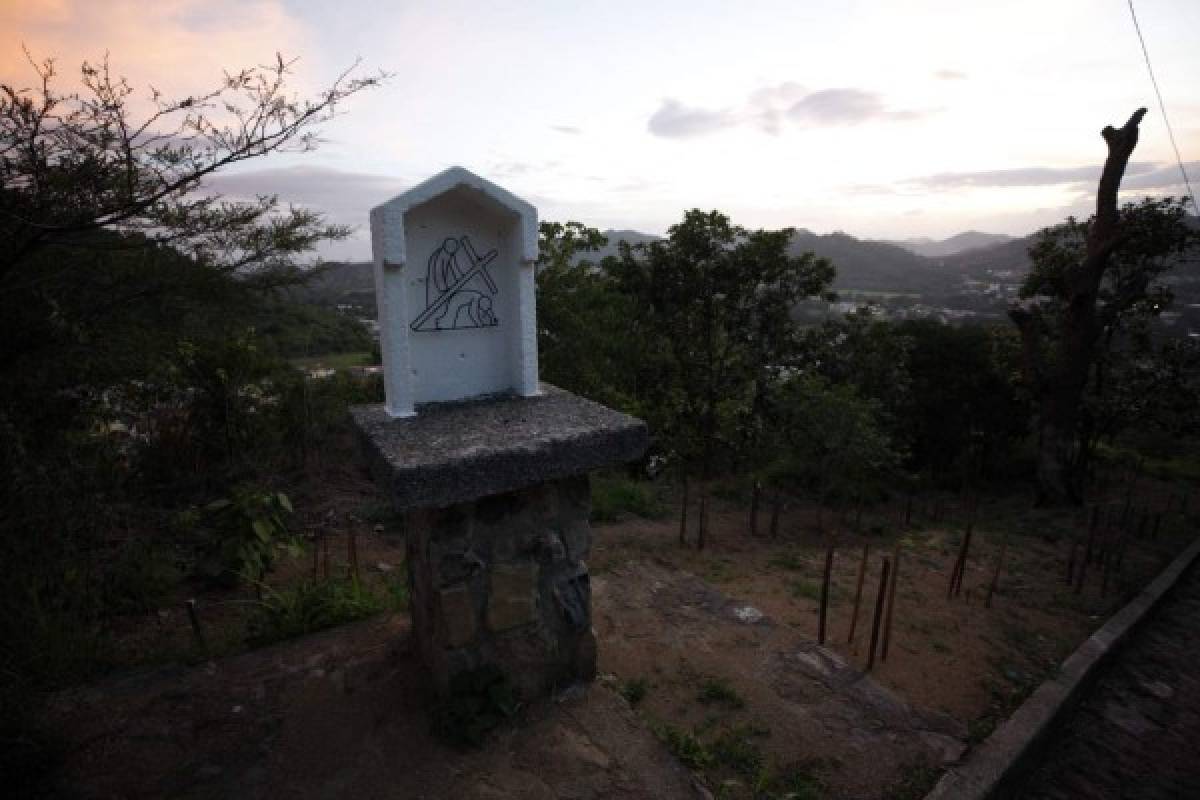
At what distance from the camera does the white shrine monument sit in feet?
9.43

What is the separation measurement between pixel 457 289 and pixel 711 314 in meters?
8.12

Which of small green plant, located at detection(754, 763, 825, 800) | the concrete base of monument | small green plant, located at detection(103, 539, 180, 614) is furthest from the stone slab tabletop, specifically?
small green plant, located at detection(103, 539, 180, 614)

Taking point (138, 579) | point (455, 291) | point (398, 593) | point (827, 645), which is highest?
point (455, 291)

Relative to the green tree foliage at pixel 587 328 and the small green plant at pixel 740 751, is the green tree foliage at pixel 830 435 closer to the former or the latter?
the green tree foliage at pixel 587 328

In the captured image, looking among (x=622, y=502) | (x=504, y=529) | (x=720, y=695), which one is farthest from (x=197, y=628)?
(x=622, y=502)

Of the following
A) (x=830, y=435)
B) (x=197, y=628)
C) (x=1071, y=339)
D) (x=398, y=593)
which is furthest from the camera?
(x=1071, y=339)

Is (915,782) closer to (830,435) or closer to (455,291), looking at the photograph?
(455,291)

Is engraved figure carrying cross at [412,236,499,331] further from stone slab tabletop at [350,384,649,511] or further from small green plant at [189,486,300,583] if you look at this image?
small green plant at [189,486,300,583]

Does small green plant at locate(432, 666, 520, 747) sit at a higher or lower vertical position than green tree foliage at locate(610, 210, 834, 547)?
lower

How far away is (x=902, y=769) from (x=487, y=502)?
2541mm

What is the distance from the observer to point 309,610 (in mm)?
4121

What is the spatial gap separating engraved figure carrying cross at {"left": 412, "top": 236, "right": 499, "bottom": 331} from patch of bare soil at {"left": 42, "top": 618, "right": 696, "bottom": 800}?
196cm

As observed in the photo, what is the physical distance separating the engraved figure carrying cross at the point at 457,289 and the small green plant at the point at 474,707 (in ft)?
6.08

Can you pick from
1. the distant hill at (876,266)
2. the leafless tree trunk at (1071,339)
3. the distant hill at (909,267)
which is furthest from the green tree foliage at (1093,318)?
the distant hill at (876,266)
